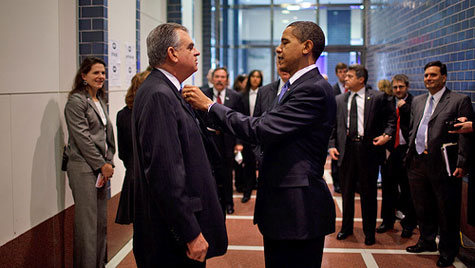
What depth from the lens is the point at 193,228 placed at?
1.85 metres

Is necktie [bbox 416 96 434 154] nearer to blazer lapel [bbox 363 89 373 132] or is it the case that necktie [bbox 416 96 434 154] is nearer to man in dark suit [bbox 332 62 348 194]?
blazer lapel [bbox 363 89 373 132]

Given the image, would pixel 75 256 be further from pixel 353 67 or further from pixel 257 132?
pixel 353 67

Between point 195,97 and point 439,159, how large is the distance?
2.74 m

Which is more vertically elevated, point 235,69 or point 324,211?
point 235,69

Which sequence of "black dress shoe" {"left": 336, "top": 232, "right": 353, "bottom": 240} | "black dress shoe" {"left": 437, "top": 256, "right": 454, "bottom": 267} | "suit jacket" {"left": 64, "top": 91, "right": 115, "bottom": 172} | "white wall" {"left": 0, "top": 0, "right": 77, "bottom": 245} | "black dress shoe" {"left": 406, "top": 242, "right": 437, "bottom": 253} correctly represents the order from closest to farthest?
"white wall" {"left": 0, "top": 0, "right": 77, "bottom": 245}
"suit jacket" {"left": 64, "top": 91, "right": 115, "bottom": 172}
"black dress shoe" {"left": 437, "top": 256, "right": 454, "bottom": 267}
"black dress shoe" {"left": 406, "top": 242, "right": 437, "bottom": 253}
"black dress shoe" {"left": 336, "top": 232, "right": 353, "bottom": 240}

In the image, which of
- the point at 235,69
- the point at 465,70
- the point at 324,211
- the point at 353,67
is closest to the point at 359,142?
the point at 353,67

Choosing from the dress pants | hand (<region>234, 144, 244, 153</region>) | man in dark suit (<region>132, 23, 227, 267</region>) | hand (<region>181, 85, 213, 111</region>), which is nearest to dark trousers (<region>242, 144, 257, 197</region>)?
hand (<region>234, 144, 244, 153</region>)

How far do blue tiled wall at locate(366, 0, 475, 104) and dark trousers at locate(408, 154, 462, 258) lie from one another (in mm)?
894

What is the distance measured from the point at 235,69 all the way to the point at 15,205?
10.1m

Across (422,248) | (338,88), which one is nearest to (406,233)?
(422,248)

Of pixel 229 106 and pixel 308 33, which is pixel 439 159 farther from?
pixel 229 106

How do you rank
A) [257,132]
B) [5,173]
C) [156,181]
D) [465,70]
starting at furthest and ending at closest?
[465,70] < [5,173] < [257,132] < [156,181]

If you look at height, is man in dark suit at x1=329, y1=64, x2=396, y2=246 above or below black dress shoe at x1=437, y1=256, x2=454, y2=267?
above

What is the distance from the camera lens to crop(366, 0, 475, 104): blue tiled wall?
4641 mm
